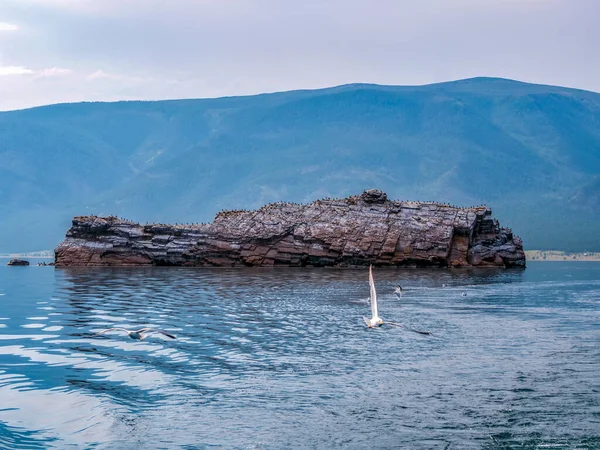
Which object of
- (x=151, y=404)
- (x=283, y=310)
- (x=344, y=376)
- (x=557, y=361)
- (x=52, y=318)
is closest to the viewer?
(x=151, y=404)

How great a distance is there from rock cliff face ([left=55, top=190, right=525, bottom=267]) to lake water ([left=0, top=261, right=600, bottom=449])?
52.7m

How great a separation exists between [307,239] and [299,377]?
79599mm

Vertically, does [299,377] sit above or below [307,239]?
below

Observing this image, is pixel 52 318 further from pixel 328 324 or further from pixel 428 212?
pixel 428 212

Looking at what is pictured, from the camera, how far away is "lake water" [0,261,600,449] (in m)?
23.3

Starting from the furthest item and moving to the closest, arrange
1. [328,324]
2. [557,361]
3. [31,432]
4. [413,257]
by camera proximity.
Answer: [413,257] < [328,324] < [557,361] < [31,432]

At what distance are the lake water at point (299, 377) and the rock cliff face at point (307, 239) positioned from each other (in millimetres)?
52650

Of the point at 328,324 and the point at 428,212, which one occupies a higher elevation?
the point at 428,212

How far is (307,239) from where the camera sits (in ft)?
360

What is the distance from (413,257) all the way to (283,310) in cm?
5989

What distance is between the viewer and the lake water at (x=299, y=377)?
2328 centimetres

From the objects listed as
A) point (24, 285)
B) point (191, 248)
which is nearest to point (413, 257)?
point (191, 248)

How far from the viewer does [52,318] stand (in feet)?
158

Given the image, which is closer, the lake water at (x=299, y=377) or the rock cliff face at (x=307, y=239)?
Result: the lake water at (x=299, y=377)
